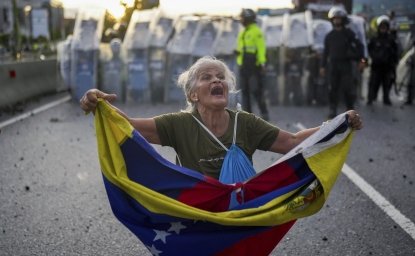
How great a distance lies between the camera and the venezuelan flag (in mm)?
3070

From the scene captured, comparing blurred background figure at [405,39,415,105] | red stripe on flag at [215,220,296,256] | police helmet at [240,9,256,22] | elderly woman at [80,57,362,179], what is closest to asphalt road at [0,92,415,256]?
elderly woman at [80,57,362,179]

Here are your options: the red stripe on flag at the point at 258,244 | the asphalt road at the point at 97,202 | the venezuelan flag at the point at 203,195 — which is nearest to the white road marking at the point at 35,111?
the asphalt road at the point at 97,202

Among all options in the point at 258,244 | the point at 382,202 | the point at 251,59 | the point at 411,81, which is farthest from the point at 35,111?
the point at 258,244

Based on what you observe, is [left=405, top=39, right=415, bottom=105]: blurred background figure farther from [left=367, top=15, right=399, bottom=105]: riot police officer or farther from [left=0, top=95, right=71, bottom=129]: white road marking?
[left=0, top=95, right=71, bottom=129]: white road marking

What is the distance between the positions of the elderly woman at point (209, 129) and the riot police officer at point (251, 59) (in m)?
8.87

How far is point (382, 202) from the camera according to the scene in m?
6.25

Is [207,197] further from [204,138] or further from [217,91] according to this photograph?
[217,91]

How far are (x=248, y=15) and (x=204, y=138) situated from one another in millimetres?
9167

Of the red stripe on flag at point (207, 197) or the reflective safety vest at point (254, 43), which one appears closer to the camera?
the red stripe on flag at point (207, 197)

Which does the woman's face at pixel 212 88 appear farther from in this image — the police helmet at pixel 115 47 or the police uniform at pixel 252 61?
the police helmet at pixel 115 47

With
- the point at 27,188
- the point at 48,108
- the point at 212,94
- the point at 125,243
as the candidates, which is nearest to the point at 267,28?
the point at 48,108

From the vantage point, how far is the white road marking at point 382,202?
5404 millimetres

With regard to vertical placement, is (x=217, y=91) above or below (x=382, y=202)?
above

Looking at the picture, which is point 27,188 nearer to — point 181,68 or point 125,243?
point 125,243
